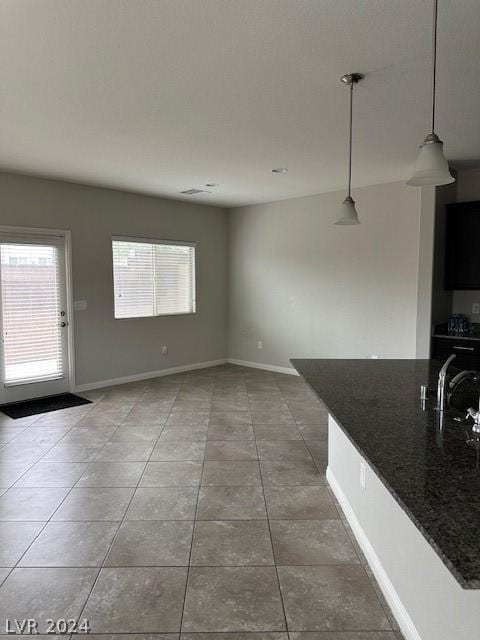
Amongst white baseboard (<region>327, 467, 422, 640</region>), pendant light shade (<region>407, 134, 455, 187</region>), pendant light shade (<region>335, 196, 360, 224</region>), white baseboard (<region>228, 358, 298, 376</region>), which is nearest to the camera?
white baseboard (<region>327, 467, 422, 640</region>)

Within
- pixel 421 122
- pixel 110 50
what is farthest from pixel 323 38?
pixel 421 122

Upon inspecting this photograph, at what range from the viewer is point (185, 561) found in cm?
233

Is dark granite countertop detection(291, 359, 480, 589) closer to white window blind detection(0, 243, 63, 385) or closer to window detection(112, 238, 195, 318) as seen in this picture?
white window blind detection(0, 243, 63, 385)

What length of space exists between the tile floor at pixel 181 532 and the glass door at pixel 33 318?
72cm

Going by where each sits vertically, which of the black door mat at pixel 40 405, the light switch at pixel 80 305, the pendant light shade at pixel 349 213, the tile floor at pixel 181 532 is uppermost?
the pendant light shade at pixel 349 213

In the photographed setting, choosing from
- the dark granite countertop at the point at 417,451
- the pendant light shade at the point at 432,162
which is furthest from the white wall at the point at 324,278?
the pendant light shade at the point at 432,162

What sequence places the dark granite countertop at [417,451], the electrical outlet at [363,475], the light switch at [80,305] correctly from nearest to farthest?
the dark granite countertop at [417,451] → the electrical outlet at [363,475] → the light switch at [80,305]

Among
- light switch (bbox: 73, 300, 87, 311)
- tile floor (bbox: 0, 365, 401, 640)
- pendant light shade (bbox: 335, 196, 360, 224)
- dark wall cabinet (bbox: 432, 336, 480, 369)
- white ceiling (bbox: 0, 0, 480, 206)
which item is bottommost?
tile floor (bbox: 0, 365, 401, 640)

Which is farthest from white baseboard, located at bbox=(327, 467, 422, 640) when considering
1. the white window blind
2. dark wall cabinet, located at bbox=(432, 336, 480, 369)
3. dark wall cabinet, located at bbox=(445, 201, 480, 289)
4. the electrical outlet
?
the white window blind

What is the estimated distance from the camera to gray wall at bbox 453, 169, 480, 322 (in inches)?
192

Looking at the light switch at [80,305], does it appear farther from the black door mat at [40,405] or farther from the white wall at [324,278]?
the white wall at [324,278]

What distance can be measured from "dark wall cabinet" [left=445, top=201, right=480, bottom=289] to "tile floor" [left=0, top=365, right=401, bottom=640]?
216cm

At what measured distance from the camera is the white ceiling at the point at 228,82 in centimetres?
201

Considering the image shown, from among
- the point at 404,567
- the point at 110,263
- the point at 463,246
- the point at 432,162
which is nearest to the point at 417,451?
the point at 404,567
